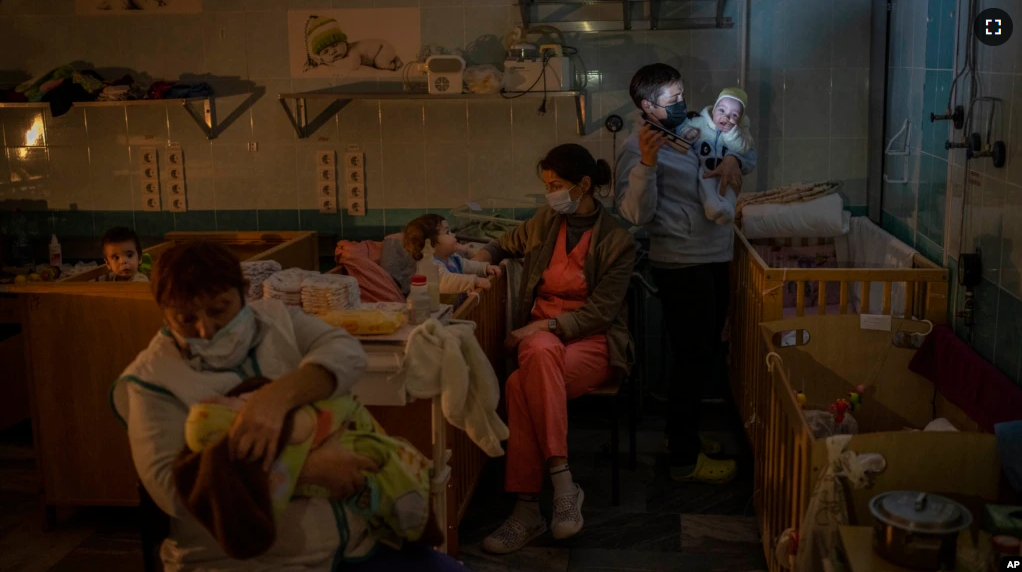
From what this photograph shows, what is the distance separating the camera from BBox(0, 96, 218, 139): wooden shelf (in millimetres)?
5047

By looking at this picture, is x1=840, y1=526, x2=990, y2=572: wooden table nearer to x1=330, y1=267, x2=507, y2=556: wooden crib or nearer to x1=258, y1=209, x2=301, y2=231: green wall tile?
x1=330, y1=267, x2=507, y2=556: wooden crib

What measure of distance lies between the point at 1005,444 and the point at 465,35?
11.1 feet

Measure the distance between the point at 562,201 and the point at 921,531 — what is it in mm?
2161

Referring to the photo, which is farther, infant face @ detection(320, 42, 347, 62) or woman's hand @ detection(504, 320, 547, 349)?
infant face @ detection(320, 42, 347, 62)

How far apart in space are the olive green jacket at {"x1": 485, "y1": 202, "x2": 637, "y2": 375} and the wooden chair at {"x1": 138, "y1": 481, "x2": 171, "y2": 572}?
71.5 inches

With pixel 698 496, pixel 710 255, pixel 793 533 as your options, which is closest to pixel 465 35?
pixel 710 255

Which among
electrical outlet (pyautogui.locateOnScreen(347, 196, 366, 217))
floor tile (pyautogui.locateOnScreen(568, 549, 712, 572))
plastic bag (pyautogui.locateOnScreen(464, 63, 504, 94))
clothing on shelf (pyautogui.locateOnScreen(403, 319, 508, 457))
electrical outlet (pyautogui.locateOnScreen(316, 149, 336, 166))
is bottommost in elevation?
floor tile (pyautogui.locateOnScreen(568, 549, 712, 572))

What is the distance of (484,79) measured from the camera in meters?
4.82

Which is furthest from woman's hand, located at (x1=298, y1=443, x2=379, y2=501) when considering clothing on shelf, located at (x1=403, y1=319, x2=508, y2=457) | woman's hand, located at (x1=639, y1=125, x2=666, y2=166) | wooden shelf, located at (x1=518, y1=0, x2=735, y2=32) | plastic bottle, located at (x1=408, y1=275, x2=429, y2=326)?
wooden shelf, located at (x1=518, y1=0, x2=735, y2=32)

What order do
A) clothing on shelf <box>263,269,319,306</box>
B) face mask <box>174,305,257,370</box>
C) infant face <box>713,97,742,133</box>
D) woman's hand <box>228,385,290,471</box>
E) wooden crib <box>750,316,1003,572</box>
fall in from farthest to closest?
infant face <box>713,97,742,133</box> < clothing on shelf <box>263,269,319,306</box> < wooden crib <box>750,316,1003,572</box> < face mask <box>174,305,257,370</box> < woman's hand <box>228,385,290,471</box>

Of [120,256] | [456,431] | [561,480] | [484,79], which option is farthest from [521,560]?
[484,79]

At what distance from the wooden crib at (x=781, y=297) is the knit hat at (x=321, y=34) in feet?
7.19

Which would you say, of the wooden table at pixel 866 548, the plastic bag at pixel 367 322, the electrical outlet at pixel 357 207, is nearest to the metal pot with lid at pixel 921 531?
the wooden table at pixel 866 548

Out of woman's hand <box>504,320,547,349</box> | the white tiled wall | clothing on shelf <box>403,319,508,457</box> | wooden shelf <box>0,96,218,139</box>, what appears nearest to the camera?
clothing on shelf <box>403,319,508,457</box>
